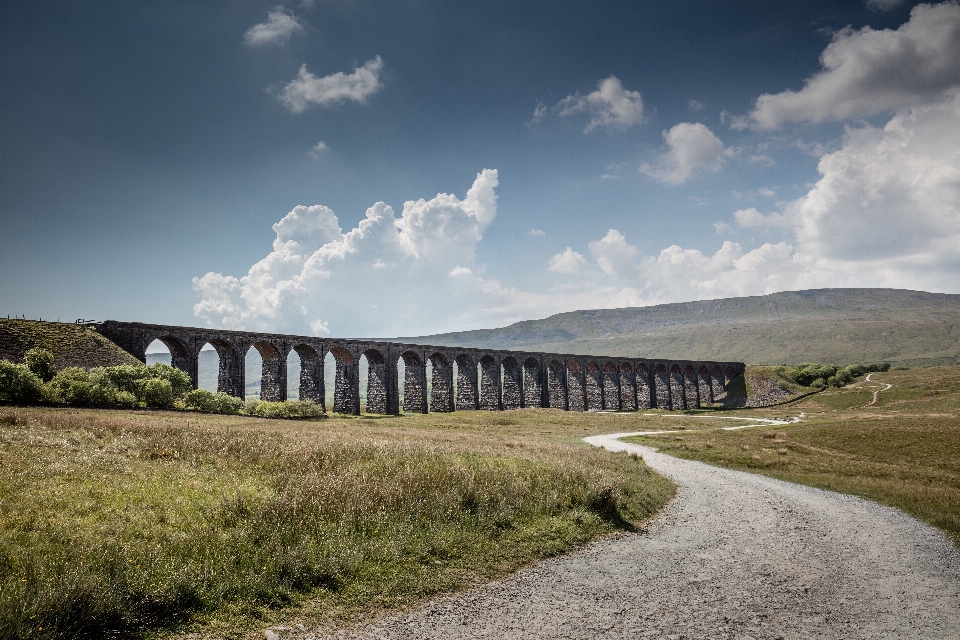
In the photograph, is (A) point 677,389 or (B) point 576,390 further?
(A) point 677,389

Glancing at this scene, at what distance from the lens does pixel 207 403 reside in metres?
38.2

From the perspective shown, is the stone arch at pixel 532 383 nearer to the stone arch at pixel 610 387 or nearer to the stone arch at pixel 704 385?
the stone arch at pixel 610 387

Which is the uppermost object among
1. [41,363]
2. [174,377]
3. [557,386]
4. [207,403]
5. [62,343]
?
[62,343]

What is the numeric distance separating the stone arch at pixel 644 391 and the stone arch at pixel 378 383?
177 feet

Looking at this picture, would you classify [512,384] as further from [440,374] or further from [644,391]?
[644,391]

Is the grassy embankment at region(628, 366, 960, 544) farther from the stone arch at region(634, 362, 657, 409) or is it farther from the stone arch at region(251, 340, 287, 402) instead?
the stone arch at region(634, 362, 657, 409)

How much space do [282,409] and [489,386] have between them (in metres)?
35.9

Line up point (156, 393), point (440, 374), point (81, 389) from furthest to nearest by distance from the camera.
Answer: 1. point (440, 374)
2. point (156, 393)
3. point (81, 389)

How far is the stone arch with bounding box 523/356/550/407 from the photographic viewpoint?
8119 centimetres

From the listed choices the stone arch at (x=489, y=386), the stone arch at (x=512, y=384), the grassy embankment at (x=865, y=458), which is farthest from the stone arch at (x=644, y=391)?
the grassy embankment at (x=865, y=458)

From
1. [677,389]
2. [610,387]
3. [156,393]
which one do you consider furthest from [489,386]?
[677,389]

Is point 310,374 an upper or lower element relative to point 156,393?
upper

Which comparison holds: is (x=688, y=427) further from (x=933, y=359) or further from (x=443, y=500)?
(x=933, y=359)

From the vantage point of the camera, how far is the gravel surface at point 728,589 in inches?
283
